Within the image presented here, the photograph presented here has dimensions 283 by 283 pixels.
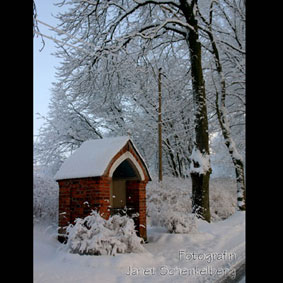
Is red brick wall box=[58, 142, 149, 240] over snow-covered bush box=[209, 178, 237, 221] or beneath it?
over

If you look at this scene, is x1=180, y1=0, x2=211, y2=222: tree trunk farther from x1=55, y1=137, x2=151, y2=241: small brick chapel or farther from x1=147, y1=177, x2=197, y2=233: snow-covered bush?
x1=55, y1=137, x2=151, y2=241: small brick chapel

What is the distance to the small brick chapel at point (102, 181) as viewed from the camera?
775 centimetres

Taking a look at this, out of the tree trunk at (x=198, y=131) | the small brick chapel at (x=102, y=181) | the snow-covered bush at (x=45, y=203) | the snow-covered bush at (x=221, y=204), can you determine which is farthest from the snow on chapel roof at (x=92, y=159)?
the snow-covered bush at (x=221, y=204)

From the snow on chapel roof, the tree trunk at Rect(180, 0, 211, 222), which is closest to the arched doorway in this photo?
the snow on chapel roof

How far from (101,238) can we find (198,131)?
256 inches

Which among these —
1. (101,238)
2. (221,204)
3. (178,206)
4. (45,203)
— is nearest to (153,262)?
(101,238)

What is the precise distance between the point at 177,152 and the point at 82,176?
16.3 meters

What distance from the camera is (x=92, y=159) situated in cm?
822

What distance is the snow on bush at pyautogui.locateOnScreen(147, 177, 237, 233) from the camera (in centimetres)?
953

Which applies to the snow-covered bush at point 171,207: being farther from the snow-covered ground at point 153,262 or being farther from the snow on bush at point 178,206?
the snow-covered ground at point 153,262

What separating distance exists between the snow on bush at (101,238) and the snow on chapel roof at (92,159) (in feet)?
3.31

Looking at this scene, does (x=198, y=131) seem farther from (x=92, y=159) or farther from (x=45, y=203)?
(x=45, y=203)
